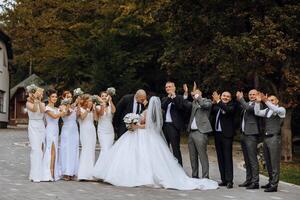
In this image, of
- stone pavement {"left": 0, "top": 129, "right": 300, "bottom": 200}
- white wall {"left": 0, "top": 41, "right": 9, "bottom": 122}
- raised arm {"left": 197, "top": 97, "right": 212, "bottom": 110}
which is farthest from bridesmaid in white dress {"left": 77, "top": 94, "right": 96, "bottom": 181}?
white wall {"left": 0, "top": 41, "right": 9, "bottom": 122}

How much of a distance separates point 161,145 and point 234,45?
8.17 metres

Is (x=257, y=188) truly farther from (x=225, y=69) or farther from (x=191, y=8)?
(x=191, y=8)

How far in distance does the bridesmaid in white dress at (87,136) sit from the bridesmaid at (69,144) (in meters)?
0.19

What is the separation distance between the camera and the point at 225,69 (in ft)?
68.1

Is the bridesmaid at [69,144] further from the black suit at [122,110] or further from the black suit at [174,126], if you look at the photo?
the black suit at [174,126]

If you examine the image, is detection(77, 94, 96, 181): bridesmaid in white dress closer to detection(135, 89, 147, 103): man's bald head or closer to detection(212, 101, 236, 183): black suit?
detection(135, 89, 147, 103): man's bald head

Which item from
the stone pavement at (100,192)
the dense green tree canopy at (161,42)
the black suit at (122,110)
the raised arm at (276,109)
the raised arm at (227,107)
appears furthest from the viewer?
the dense green tree canopy at (161,42)

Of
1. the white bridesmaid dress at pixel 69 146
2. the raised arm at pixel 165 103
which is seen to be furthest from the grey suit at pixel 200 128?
the white bridesmaid dress at pixel 69 146

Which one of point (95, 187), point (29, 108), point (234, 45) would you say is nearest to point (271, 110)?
point (95, 187)

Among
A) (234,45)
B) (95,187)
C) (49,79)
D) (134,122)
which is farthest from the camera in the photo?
(49,79)

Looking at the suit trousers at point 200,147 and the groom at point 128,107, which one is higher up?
the groom at point 128,107

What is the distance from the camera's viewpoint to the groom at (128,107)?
43.6ft

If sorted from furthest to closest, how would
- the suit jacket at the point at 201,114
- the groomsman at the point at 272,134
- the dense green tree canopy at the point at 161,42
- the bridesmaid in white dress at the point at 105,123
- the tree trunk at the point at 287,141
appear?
1. the tree trunk at the point at 287,141
2. the dense green tree canopy at the point at 161,42
3. the bridesmaid in white dress at the point at 105,123
4. the suit jacket at the point at 201,114
5. the groomsman at the point at 272,134

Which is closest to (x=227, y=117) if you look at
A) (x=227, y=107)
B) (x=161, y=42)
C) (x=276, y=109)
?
(x=227, y=107)
